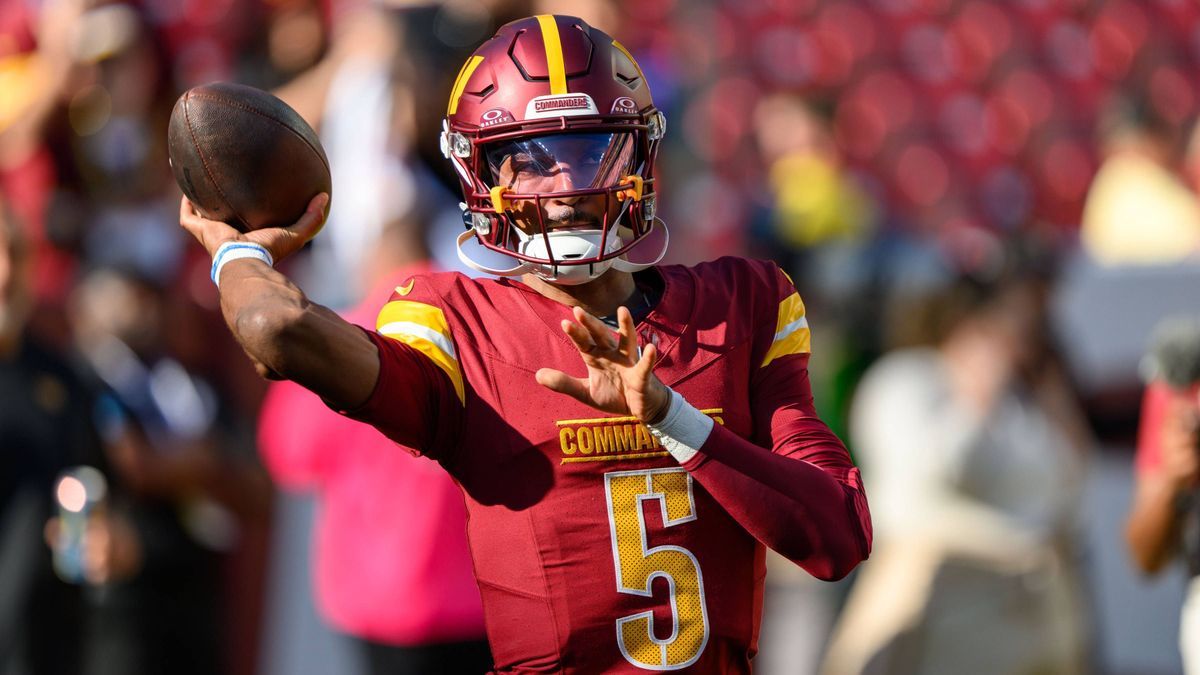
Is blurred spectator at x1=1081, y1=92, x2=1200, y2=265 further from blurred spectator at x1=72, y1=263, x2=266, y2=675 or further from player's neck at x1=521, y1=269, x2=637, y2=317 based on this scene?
player's neck at x1=521, y1=269, x2=637, y2=317

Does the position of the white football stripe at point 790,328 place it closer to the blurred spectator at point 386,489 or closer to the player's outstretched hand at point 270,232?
the player's outstretched hand at point 270,232

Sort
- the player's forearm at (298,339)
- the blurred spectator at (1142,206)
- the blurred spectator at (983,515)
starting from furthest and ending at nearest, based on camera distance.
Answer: the blurred spectator at (1142,206)
the blurred spectator at (983,515)
the player's forearm at (298,339)

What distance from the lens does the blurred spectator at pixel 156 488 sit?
19.1 ft

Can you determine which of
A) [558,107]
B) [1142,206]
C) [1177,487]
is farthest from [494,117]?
[1142,206]

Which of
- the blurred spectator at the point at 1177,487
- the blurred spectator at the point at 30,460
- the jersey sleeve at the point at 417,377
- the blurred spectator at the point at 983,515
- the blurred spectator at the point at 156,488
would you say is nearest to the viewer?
the jersey sleeve at the point at 417,377

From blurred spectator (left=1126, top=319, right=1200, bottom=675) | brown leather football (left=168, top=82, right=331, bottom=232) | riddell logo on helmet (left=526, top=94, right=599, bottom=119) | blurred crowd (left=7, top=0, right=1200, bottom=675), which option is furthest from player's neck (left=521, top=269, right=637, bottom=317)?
blurred crowd (left=7, top=0, right=1200, bottom=675)

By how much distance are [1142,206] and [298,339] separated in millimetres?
5571

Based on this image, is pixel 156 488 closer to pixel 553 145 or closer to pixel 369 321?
pixel 369 321

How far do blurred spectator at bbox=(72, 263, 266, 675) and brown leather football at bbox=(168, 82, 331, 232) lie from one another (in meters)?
3.23

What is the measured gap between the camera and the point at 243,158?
2.72 m

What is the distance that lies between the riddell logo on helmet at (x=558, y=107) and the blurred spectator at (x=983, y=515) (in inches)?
124

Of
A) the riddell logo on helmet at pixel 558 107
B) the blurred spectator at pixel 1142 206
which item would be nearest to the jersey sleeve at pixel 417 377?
the riddell logo on helmet at pixel 558 107

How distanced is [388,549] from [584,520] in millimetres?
2289

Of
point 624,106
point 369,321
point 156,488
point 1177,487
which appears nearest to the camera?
point 624,106
